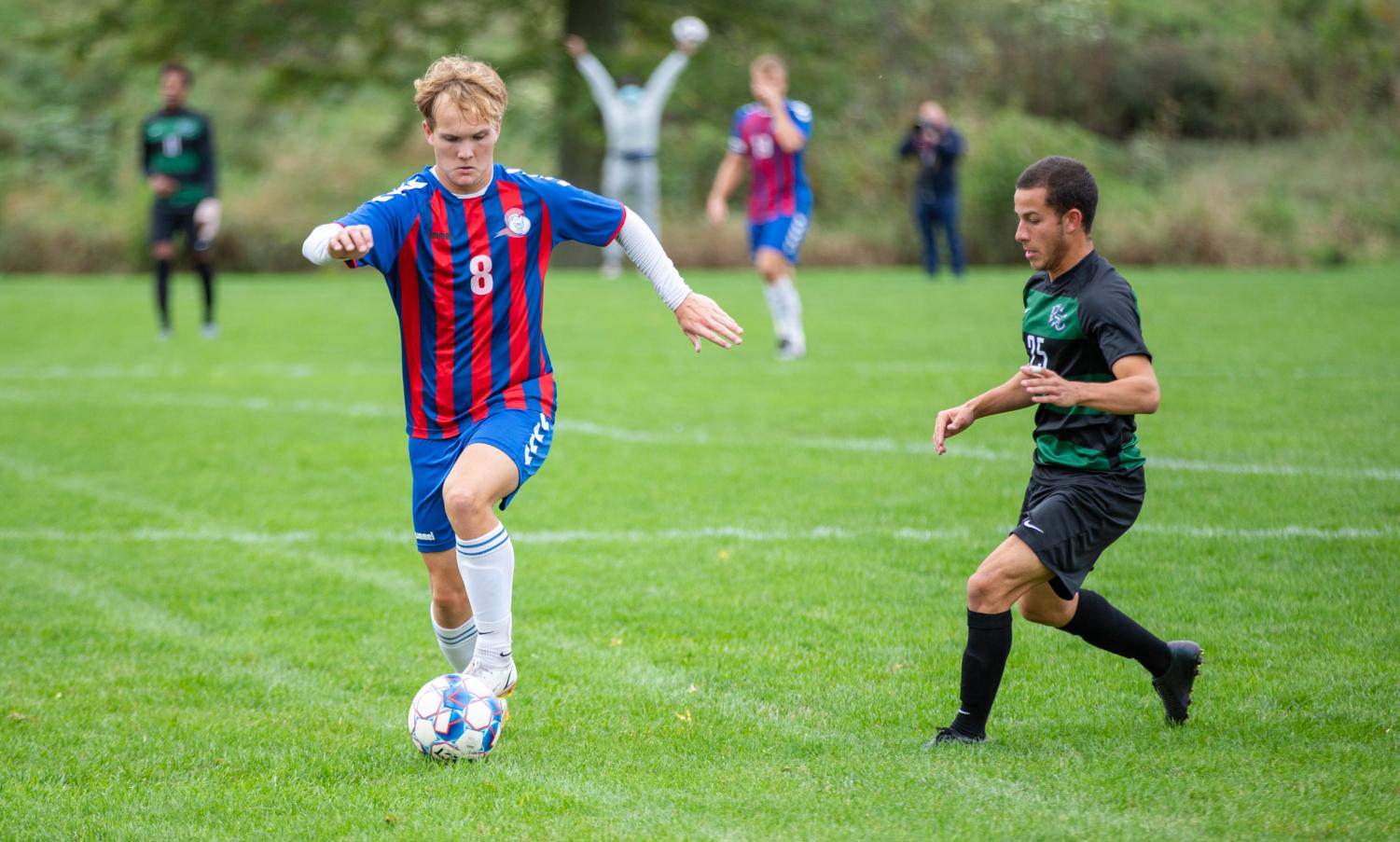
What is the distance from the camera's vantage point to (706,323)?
4324 millimetres

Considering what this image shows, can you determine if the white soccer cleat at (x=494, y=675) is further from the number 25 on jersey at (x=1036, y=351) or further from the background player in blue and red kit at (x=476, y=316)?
the number 25 on jersey at (x=1036, y=351)

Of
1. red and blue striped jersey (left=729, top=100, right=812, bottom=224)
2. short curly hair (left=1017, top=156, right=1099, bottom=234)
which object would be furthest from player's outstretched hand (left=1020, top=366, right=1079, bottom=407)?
red and blue striped jersey (left=729, top=100, right=812, bottom=224)

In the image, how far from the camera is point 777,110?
41.2 feet

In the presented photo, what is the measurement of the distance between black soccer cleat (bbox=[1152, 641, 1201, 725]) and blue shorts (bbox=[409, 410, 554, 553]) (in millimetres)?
1923

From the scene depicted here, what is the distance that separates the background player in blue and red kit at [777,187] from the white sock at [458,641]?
8.06m

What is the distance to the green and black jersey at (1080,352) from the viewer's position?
390cm

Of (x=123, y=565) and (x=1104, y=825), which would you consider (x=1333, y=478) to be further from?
(x=123, y=565)

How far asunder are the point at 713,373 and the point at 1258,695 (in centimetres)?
757

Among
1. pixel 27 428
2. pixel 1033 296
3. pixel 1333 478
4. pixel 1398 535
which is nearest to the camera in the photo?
pixel 1033 296

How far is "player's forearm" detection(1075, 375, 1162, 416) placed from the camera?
3.68 m

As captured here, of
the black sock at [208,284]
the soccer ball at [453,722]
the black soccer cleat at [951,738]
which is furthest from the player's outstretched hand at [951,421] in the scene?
the black sock at [208,284]

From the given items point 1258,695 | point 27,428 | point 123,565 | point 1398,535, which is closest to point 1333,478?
point 1398,535

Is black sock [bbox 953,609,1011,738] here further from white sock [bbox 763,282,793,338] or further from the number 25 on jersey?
white sock [bbox 763,282,793,338]

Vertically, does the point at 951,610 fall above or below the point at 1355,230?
below
